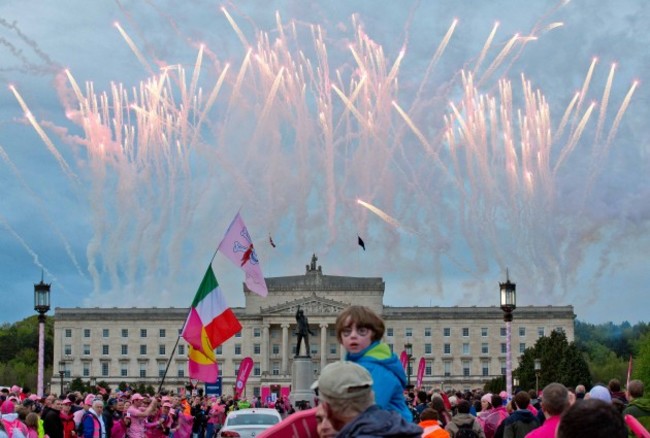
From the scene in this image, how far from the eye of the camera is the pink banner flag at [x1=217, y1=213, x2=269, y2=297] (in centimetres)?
2766

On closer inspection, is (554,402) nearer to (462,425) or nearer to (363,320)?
(363,320)

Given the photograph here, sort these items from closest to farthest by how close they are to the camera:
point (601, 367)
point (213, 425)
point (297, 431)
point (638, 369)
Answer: point (297, 431)
point (213, 425)
point (638, 369)
point (601, 367)

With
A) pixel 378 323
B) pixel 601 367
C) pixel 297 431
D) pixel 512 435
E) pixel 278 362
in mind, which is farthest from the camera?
pixel 278 362

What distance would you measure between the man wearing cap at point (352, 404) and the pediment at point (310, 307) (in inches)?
5527

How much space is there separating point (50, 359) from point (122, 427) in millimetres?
144935

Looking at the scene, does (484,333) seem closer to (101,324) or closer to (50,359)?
(101,324)

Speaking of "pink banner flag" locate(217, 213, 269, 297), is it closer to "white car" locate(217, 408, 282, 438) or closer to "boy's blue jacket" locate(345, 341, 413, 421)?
"white car" locate(217, 408, 282, 438)

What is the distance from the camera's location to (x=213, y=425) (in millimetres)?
36594

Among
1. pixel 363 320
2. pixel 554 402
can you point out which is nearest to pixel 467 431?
pixel 554 402

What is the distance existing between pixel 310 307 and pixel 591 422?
5609 inches

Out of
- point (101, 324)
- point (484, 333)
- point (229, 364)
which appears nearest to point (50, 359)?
point (101, 324)

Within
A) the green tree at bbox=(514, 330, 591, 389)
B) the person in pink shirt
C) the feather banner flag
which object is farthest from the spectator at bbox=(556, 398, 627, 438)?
the green tree at bbox=(514, 330, 591, 389)

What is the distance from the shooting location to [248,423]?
25.8 metres

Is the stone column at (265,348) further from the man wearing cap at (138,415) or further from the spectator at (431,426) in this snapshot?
the spectator at (431,426)
